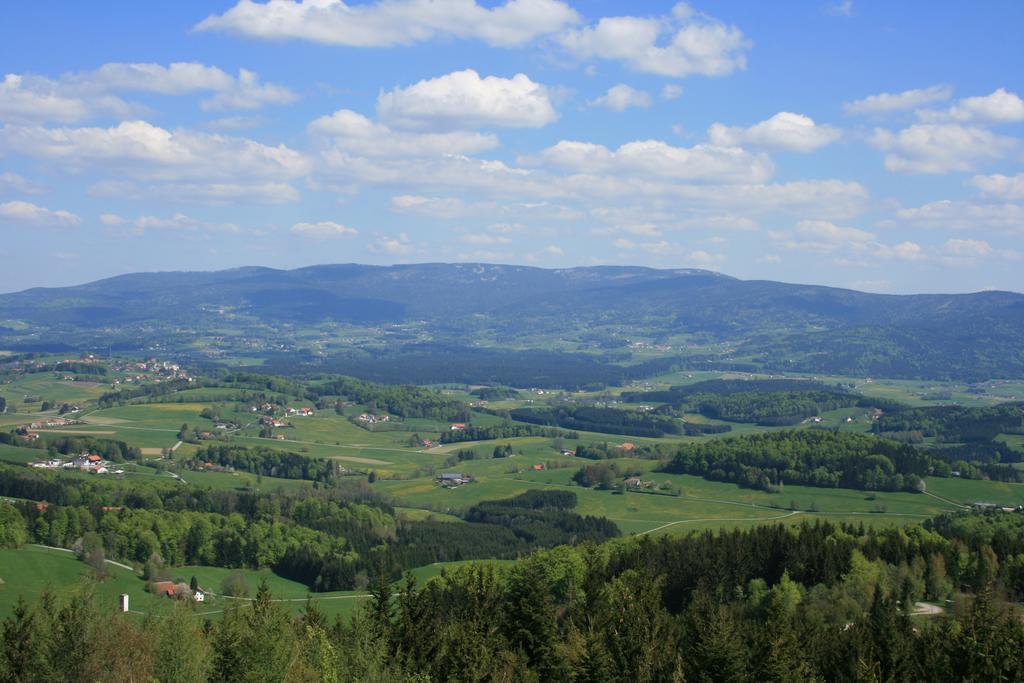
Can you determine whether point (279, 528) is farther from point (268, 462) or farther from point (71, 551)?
point (268, 462)

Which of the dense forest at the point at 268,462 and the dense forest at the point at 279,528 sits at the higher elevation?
the dense forest at the point at 279,528

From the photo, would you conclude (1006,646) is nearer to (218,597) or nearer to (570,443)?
(218,597)

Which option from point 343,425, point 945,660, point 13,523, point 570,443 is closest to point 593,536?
point 13,523

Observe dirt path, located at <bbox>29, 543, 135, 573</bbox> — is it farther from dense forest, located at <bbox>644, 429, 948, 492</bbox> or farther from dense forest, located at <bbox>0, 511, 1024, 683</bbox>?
dense forest, located at <bbox>644, 429, 948, 492</bbox>

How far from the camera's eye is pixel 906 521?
99.9m

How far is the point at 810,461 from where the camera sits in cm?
12862

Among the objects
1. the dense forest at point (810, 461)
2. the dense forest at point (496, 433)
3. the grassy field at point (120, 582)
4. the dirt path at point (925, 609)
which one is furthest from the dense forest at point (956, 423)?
the grassy field at point (120, 582)

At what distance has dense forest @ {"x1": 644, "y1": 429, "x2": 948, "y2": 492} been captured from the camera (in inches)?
4756

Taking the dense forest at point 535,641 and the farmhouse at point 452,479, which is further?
the farmhouse at point 452,479

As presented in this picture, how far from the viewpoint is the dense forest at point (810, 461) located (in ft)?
396

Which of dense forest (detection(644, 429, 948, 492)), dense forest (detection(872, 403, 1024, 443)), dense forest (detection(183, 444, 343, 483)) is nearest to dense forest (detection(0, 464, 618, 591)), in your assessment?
dense forest (detection(183, 444, 343, 483))

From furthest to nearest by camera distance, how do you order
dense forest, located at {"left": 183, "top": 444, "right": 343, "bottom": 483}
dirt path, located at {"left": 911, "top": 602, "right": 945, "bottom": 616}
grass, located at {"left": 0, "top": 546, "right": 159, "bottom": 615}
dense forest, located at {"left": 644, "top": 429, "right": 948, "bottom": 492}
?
dense forest, located at {"left": 183, "top": 444, "right": 343, "bottom": 483} → dense forest, located at {"left": 644, "top": 429, "right": 948, "bottom": 492} → grass, located at {"left": 0, "top": 546, "right": 159, "bottom": 615} → dirt path, located at {"left": 911, "top": 602, "right": 945, "bottom": 616}

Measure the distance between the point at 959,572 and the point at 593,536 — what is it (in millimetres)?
40289

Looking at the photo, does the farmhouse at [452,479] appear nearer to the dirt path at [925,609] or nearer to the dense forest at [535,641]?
the dense forest at [535,641]
